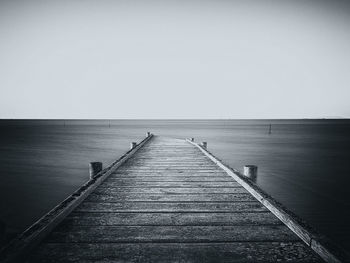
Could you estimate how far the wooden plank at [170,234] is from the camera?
Result: 8.59ft

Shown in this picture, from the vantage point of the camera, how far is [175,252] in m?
2.39

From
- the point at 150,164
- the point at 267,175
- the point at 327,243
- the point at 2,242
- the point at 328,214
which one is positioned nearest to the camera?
the point at 2,242

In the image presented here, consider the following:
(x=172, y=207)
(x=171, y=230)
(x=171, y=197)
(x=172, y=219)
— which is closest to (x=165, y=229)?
(x=171, y=230)

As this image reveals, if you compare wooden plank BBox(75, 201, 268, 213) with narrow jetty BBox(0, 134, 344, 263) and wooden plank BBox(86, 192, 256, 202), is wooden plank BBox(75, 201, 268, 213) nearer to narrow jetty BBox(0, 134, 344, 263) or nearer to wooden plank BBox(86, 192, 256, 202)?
narrow jetty BBox(0, 134, 344, 263)

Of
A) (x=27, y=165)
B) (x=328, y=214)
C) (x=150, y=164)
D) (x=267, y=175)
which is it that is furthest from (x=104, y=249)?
(x=27, y=165)

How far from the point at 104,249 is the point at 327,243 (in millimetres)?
2189

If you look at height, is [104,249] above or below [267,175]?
above

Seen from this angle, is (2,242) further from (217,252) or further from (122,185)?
(122,185)

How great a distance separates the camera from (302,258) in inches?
90.1

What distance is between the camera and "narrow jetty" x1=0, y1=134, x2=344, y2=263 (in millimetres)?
2324

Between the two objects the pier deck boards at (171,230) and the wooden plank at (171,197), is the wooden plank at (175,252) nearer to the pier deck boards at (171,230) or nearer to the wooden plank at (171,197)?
the pier deck boards at (171,230)

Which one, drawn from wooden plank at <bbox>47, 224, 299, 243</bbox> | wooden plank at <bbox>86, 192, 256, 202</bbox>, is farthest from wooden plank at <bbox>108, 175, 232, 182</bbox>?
wooden plank at <bbox>47, 224, 299, 243</bbox>

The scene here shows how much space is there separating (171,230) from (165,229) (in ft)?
0.25

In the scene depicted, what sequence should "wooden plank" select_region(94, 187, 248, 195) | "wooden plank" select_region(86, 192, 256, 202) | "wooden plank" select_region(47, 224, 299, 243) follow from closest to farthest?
"wooden plank" select_region(47, 224, 299, 243) → "wooden plank" select_region(86, 192, 256, 202) → "wooden plank" select_region(94, 187, 248, 195)
